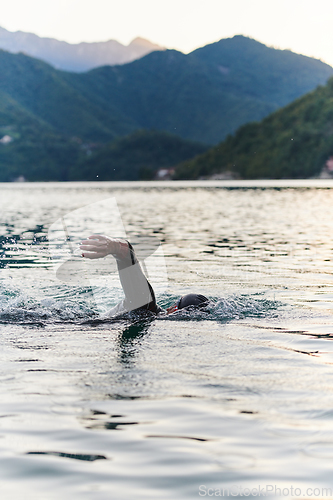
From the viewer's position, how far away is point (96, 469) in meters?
4.02

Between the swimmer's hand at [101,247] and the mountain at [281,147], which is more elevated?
the mountain at [281,147]


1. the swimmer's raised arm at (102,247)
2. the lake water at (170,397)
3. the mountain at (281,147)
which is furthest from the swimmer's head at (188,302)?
the mountain at (281,147)

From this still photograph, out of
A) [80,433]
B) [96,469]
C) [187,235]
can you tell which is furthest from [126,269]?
[187,235]

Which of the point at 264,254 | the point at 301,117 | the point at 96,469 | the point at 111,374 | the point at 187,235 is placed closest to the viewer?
the point at 96,469

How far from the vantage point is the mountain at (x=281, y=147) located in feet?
505

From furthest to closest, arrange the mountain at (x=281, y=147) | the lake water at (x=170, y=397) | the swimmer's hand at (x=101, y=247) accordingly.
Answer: the mountain at (x=281, y=147) → the swimmer's hand at (x=101, y=247) → the lake water at (x=170, y=397)

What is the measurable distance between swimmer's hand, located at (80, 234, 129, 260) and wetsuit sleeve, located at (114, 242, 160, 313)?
39 millimetres

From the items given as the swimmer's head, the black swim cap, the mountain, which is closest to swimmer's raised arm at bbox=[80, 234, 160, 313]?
the swimmer's head

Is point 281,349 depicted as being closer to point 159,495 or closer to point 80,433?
point 80,433

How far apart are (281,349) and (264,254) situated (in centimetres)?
1023

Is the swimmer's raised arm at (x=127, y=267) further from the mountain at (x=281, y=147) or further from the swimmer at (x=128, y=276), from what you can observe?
the mountain at (x=281, y=147)

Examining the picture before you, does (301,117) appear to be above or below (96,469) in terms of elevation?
above

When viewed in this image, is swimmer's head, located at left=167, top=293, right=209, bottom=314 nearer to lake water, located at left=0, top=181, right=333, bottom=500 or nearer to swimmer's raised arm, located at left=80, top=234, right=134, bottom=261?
lake water, located at left=0, top=181, right=333, bottom=500

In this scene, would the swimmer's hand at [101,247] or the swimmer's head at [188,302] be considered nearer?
the swimmer's hand at [101,247]
